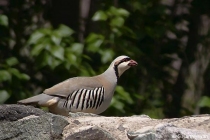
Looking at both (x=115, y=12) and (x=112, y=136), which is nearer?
(x=112, y=136)

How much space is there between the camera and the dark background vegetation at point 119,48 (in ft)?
25.7

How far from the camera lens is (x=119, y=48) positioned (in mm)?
8258

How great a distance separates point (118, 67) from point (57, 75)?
161 centimetres

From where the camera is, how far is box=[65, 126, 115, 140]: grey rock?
127 inches

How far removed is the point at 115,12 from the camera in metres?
7.98

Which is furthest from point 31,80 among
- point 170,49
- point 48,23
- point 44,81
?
point 170,49

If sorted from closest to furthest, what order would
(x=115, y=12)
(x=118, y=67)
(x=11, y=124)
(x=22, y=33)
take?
(x=11, y=124) < (x=118, y=67) < (x=115, y=12) < (x=22, y=33)

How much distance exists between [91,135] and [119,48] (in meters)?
5.07

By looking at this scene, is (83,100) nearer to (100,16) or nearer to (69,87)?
(69,87)

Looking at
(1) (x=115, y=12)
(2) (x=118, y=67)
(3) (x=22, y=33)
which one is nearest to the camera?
(2) (x=118, y=67)

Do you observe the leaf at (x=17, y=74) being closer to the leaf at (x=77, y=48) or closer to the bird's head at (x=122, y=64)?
the leaf at (x=77, y=48)

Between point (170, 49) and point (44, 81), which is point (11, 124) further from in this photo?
point (170, 49)

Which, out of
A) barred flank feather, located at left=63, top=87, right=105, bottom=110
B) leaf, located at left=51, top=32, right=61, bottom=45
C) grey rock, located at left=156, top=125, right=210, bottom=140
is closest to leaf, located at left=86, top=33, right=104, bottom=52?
leaf, located at left=51, top=32, right=61, bottom=45

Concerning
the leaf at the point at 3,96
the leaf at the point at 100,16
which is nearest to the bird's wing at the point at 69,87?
the leaf at the point at 3,96
